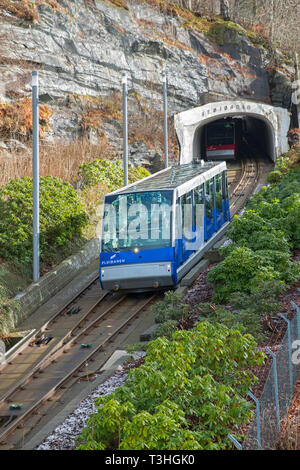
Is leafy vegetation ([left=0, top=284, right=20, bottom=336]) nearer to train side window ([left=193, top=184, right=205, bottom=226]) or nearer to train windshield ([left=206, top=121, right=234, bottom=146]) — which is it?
train side window ([left=193, top=184, right=205, bottom=226])

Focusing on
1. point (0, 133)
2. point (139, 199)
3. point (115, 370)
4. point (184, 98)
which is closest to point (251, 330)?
point (115, 370)

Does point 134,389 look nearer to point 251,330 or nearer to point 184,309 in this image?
point 251,330

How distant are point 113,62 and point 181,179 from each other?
70.4 feet

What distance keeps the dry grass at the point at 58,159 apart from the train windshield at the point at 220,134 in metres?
10.2

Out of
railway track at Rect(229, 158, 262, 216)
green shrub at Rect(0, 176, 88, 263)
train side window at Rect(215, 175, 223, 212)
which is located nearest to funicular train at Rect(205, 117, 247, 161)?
railway track at Rect(229, 158, 262, 216)

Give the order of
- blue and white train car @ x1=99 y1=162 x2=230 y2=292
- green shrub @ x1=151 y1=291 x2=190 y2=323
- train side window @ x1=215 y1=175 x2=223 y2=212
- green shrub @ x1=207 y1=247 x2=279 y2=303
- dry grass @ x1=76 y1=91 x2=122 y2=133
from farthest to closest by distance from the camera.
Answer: dry grass @ x1=76 y1=91 x2=122 y2=133, train side window @ x1=215 y1=175 x2=223 y2=212, blue and white train car @ x1=99 y1=162 x2=230 y2=292, green shrub @ x1=207 y1=247 x2=279 y2=303, green shrub @ x1=151 y1=291 x2=190 y2=323

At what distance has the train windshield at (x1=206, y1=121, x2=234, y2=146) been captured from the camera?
41.7 m

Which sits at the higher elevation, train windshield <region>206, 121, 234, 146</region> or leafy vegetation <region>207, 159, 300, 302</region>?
train windshield <region>206, 121, 234, 146</region>

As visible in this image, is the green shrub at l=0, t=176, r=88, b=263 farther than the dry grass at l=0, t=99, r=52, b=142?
No

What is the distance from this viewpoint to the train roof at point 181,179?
17500mm

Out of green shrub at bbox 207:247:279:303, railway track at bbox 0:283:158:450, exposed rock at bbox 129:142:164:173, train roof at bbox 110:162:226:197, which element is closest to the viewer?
railway track at bbox 0:283:158:450

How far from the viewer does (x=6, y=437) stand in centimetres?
1023

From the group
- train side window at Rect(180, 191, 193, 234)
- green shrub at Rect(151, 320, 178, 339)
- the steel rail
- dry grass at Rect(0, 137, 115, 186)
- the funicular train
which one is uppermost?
the funicular train

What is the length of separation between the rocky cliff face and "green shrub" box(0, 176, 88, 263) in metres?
11.0
